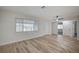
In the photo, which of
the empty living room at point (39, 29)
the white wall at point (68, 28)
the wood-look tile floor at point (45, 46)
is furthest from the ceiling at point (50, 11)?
the wood-look tile floor at point (45, 46)

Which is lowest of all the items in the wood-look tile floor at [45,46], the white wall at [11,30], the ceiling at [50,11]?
the wood-look tile floor at [45,46]

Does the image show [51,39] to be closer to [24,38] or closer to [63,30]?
[63,30]

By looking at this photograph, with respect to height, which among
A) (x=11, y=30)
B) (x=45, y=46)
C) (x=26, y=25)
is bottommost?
(x=45, y=46)

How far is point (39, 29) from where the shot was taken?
2285 mm

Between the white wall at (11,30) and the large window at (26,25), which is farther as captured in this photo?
the large window at (26,25)

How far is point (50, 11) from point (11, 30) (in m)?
A: 0.99

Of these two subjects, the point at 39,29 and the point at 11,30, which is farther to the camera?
the point at 39,29

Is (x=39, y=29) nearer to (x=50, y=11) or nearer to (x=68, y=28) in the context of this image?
(x=50, y=11)

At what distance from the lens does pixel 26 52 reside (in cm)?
220

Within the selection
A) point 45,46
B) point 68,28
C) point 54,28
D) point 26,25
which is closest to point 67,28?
point 68,28

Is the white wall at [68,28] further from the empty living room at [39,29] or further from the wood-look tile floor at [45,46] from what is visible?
the wood-look tile floor at [45,46]

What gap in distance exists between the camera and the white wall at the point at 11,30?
2119 mm

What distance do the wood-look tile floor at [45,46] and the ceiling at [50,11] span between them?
1.67 ft
